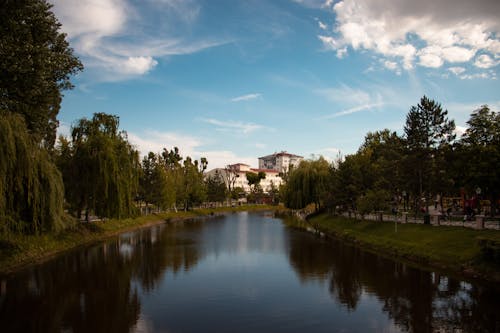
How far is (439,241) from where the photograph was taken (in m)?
30.1

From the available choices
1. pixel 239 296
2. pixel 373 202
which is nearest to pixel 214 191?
→ pixel 373 202

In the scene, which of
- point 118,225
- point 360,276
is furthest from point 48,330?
point 118,225

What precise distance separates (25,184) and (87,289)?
9.50m

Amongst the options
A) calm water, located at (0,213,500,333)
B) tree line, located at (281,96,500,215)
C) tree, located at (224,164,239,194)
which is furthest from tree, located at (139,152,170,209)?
tree, located at (224,164,239,194)

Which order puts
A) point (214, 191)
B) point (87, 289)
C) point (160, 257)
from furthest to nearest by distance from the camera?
point (214, 191) < point (160, 257) < point (87, 289)

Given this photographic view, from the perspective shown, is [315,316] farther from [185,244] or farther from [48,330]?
[185,244]

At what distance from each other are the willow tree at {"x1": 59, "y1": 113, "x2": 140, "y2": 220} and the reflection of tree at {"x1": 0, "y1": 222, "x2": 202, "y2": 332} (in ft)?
19.3

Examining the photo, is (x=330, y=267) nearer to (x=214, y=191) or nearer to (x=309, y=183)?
(x=309, y=183)

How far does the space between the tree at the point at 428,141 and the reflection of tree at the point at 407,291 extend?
49.5 feet

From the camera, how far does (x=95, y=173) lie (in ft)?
136

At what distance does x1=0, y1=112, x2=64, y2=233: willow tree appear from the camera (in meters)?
24.3

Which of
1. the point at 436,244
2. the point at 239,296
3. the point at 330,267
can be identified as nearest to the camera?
the point at 239,296

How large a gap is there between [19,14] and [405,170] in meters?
41.1

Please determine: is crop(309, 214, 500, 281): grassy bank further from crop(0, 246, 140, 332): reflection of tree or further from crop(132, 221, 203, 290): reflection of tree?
crop(0, 246, 140, 332): reflection of tree
